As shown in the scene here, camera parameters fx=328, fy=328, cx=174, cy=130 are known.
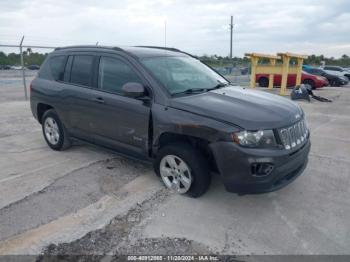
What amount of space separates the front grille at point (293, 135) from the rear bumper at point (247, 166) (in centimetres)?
11

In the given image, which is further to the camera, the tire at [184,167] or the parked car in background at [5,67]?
the parked car in background at [5,67]

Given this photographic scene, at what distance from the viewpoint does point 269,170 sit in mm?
3350

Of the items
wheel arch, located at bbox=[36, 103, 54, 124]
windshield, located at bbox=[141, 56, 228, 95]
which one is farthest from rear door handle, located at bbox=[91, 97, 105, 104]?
wheel arch, located at bbox=[36, 103, 54, 124]

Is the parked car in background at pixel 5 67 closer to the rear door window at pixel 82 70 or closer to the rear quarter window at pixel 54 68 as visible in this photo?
the rear quarter window at pixel 54 68

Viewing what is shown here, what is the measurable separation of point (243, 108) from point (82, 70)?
2683mm

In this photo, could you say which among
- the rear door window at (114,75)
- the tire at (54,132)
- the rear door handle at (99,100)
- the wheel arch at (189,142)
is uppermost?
the rear door window at (114,75)

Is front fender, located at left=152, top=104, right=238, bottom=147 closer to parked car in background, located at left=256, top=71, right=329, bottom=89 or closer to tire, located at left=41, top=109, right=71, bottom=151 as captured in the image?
tire, located at left=41, top=109, right=71, bottom=151

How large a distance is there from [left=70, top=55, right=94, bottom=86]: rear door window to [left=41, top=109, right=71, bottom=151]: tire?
81cm

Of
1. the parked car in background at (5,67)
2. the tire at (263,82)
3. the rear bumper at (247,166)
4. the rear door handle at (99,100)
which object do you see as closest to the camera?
the rear bumper at (247,166)

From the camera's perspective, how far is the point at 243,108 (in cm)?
361

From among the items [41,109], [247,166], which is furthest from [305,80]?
[247,166]

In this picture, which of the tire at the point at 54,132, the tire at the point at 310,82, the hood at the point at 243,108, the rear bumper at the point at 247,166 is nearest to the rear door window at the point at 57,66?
the tire at the point at 54,132

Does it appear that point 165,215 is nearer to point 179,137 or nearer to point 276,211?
point 179,137

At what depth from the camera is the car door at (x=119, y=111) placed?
4129 millimetres
